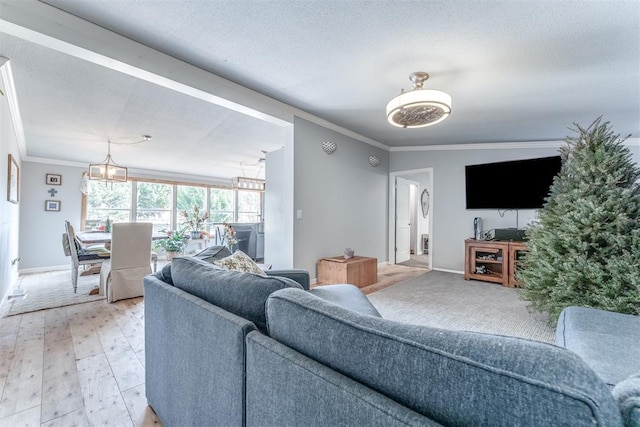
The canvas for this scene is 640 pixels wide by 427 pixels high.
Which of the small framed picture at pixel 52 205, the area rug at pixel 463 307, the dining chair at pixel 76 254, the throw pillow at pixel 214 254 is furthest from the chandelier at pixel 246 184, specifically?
the throw pillow at pixel 214 254

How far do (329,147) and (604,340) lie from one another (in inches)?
138

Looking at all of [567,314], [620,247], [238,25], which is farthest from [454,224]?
[238,25]

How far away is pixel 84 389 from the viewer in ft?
5.53

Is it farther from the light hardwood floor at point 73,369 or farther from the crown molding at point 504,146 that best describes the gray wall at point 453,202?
the light hardwood floor at point 73,369

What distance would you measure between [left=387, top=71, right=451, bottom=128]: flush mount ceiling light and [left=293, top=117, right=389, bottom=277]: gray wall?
4.52 feet

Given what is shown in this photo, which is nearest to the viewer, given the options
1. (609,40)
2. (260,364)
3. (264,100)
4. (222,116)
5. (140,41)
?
(260,364)

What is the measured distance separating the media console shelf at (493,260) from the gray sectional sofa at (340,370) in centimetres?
413

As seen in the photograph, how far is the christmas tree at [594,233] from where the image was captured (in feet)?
6.64

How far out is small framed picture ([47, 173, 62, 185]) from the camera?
18.8ft

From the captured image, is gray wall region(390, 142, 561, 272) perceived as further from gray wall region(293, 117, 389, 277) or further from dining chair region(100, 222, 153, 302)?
dining chair region(100, 222, 153, 302)

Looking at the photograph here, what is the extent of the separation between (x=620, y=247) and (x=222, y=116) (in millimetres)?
4086

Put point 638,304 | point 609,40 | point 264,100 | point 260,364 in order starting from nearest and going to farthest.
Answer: point 260,364 < point 638,304 < point 609,40 < point 264,100

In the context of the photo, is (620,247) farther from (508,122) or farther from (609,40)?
(508,122)

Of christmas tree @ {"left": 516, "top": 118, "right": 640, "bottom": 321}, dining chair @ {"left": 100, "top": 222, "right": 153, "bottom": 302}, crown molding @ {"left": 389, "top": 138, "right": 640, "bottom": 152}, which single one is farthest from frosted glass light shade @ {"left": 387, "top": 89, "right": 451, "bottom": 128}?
dining chair @ {"left": 100, "top": 222, "right": 153, "bottom": 302}
